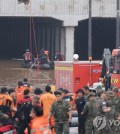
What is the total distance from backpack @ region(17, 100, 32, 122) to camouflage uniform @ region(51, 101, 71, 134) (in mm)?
696

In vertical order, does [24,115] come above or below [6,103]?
below

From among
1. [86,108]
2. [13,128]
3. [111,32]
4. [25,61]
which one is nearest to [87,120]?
[86,108]

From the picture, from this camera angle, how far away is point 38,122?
10930mm

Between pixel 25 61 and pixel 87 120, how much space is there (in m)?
32.3

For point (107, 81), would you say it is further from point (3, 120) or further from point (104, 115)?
point (3, 120)

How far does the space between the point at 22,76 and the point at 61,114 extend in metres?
24.0

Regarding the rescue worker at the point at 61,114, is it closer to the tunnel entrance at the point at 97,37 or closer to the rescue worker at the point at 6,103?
the rescue worker at the point at 6,103

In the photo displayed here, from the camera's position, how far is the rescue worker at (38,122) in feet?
35.7

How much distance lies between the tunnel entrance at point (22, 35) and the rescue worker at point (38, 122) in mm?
41909

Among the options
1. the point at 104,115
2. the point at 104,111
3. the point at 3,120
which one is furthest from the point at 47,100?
the point at 104,111

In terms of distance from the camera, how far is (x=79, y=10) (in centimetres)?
4969

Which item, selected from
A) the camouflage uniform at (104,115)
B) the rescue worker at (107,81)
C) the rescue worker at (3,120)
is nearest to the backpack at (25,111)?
the rescue worker at (3,120)

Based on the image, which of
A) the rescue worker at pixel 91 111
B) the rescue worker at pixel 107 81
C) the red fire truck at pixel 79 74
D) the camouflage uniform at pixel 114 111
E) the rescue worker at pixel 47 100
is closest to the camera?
the camouflage uniform at pixel 114 111

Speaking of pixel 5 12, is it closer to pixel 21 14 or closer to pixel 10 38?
pixel 21 14
